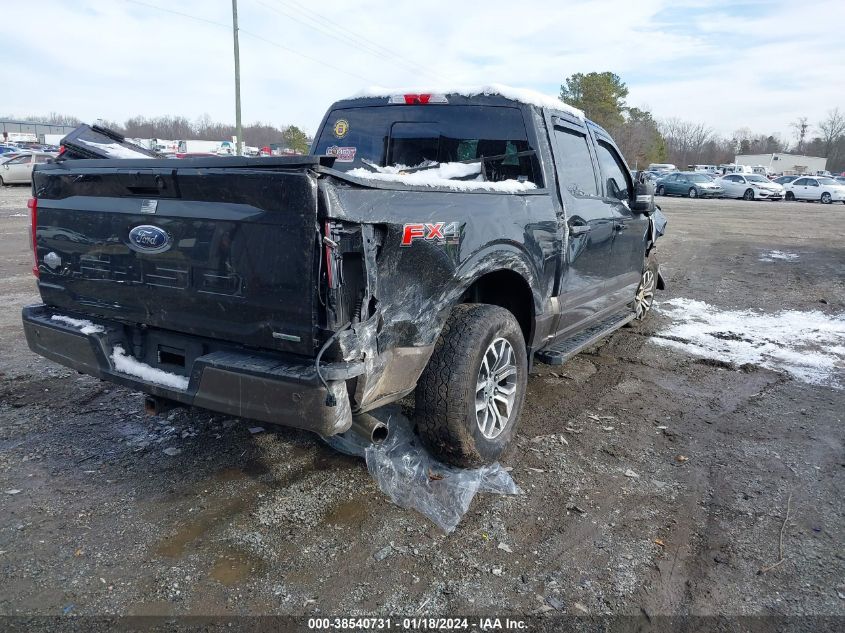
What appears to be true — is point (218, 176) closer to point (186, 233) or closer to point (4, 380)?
point (186, 233)

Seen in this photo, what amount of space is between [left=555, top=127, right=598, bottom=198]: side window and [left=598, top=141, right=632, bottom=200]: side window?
1.06 feet

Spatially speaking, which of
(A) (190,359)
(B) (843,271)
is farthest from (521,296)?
(B) (843,271)

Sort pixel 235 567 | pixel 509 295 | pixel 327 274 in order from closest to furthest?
1. pixel 327 274
2. pixel 235 567
3. pixel 509 295

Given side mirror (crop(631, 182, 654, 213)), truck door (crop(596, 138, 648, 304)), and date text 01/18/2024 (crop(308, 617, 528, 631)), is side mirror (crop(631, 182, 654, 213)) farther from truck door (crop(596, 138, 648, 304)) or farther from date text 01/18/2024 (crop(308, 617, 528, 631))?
date text 01/18/2024 (crop(308, 617, 528, 631))

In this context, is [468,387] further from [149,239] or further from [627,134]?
[627,134]

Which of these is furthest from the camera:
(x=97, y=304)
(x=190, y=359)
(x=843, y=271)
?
(x=843, y=271)

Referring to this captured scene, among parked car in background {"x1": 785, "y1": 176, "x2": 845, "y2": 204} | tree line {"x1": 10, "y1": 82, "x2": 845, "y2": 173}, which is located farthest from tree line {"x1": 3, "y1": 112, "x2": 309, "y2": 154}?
parked car in background {"x1": 785, "y1": 176, "x2": 845, "y2": 204}

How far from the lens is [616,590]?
259 cm

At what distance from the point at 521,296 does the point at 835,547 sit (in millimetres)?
2053

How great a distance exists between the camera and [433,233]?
9.49ft

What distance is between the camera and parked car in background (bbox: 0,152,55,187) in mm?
24422

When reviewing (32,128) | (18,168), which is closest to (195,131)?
(32,128)

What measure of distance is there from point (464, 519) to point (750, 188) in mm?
37844

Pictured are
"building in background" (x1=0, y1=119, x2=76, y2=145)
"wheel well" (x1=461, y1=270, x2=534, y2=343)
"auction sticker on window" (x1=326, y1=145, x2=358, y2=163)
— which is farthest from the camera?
"building in background" (x1=0, y1=119, x2=76, y2=145)
